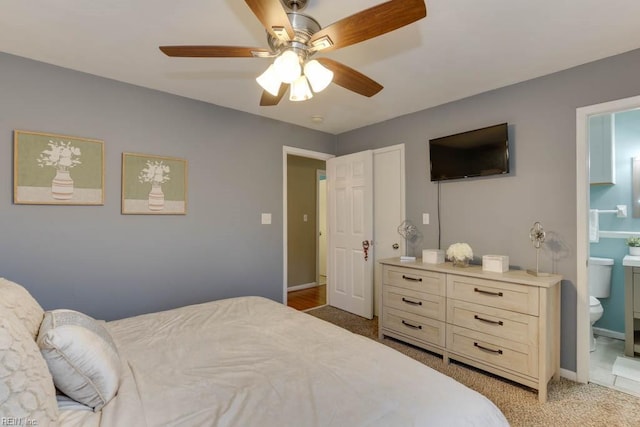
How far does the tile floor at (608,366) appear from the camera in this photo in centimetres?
224

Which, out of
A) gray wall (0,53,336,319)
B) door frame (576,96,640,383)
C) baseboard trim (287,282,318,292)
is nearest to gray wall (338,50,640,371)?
door frame (576,96,640,383)

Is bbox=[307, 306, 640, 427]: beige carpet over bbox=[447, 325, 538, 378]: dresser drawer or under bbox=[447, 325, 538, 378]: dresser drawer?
under

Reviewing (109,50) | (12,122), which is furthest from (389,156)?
(12,122)

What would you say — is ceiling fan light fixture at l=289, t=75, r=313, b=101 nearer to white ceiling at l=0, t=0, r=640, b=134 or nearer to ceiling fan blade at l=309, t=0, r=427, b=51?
ceiling fan blade at l=309, t=0, r=427, b=51

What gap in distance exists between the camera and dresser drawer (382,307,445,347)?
2645 millimetres

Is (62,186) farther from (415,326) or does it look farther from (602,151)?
(602,151)

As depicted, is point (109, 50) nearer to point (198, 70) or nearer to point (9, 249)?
point (198, 70)

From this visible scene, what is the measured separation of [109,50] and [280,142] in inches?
71.5

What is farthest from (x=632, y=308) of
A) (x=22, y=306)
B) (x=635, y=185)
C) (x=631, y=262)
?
(x=22, y=306)

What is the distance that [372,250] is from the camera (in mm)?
3732

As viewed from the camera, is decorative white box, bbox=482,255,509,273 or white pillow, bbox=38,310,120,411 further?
decorative white box, bbox=482,255,509,273

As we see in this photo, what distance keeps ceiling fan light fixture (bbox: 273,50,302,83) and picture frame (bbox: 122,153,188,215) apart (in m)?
1.81

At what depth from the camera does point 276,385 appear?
112cm

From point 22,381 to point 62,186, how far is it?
6.57 ft
